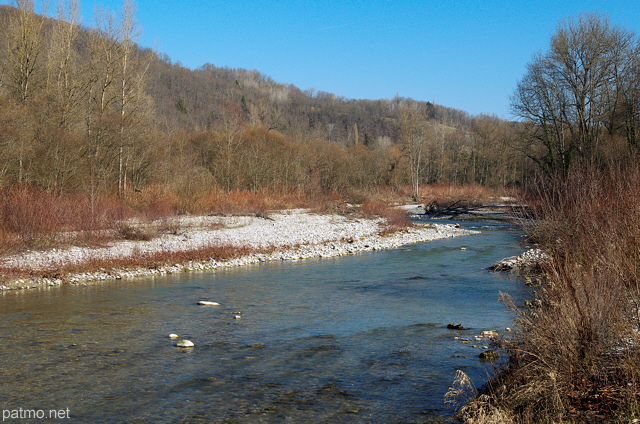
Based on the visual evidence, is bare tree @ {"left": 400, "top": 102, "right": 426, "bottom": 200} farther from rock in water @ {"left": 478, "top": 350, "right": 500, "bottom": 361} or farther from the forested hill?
rock in water @ {"left": 478, "top": 350, "right": 500, "bottom": 361}

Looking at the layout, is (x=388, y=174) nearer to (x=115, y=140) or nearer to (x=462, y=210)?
(x=462, y=210)

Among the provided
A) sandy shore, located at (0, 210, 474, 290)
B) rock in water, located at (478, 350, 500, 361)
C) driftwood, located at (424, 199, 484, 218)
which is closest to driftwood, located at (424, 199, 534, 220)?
driftwood, located at (424, 199, 484, 218)

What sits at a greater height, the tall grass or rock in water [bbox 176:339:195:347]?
the tall grass

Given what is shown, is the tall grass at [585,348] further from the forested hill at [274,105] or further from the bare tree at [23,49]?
the forested hill at [274,105]

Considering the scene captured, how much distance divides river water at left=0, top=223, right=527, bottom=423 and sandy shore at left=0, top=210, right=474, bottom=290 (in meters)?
1.70

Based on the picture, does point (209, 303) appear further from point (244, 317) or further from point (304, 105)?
point (304, 105)

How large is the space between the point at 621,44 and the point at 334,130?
105412mm

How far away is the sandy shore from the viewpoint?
1619cm

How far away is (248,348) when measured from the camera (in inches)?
350

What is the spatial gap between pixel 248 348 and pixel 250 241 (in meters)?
14.3

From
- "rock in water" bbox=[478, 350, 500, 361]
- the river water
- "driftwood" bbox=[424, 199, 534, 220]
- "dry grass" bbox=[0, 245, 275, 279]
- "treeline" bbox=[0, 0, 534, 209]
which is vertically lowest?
the river water

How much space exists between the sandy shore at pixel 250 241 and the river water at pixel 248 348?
1.70 metres

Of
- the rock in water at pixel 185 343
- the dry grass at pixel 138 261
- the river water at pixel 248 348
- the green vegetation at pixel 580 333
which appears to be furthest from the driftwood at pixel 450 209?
the rock in water at pixel 185 343

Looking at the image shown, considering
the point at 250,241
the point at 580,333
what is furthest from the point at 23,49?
the point at 580,333
